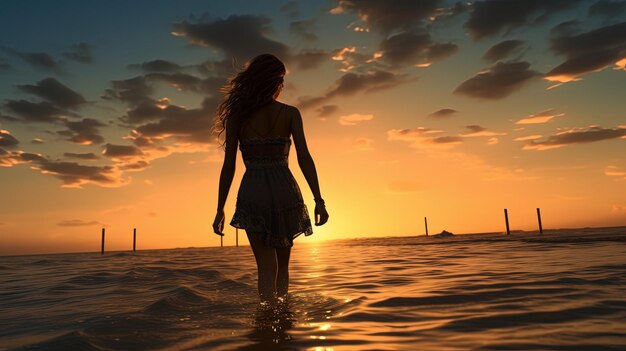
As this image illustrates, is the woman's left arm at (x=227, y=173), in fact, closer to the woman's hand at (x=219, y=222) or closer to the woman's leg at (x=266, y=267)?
the woman's hand at (x=219, y=222)

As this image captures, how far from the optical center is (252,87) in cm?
376

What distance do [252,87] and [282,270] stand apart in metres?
1.73

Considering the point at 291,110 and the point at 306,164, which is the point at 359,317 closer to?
the point at 306,164

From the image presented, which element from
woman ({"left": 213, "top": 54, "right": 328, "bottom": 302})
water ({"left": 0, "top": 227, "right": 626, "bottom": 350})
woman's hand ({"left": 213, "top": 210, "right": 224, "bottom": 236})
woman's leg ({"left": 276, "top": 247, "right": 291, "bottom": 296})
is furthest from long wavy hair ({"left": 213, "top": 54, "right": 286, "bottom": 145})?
water ({"left": 0, "top": 227, "right": 626, "bottom": 350})

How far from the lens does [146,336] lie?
3062mm

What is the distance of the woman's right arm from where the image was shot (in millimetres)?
3902

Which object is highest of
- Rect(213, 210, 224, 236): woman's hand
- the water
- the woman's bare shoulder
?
the woman's bare shoulder

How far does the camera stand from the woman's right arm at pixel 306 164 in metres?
3.90

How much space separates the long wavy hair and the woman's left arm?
0.33 ft

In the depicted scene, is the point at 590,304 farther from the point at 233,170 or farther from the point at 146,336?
the point at 146,336

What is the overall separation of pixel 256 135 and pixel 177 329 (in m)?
1.74

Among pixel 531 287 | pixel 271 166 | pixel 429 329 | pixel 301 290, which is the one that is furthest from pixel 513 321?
pixel 301 290

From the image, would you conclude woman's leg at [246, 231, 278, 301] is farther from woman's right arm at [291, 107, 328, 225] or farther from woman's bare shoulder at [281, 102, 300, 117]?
woman's bare shoulder at [281, 102, 300, 117]

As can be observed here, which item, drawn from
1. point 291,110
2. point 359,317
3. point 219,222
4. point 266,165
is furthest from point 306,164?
point 359,317
